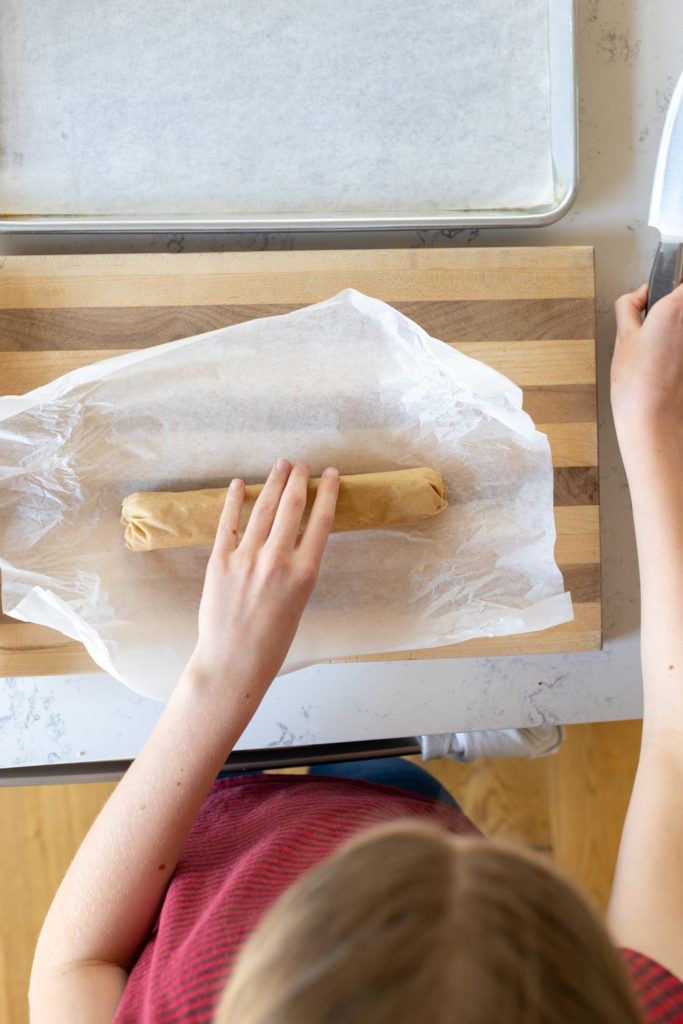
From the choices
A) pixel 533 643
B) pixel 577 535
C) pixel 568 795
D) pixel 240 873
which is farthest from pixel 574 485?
pixel 568 795

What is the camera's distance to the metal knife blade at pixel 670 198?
0.60 meters

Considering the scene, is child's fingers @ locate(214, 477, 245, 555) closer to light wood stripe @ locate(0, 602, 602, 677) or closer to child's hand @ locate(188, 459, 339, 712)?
child's hand @ locate(188, 459, 339, 712)

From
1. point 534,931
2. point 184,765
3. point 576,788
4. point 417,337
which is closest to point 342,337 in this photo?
point 417,337

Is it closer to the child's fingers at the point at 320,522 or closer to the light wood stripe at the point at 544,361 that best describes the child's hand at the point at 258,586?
the child's fingers at the point at 320,522

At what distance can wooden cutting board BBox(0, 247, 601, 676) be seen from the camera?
0.63 meters

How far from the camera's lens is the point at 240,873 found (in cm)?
51

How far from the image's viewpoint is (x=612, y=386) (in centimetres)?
65

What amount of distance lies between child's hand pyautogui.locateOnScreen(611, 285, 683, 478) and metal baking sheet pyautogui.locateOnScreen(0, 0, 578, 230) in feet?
0.46

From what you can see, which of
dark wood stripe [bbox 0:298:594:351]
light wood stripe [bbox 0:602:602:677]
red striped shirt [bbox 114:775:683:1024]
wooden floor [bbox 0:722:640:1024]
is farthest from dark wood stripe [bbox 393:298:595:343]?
wooden floor [bbox 0:722:640:1024]

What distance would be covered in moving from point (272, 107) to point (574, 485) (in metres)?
0.44

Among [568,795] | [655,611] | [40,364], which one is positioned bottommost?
[568,795]

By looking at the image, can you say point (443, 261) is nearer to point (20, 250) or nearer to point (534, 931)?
point (20, 250)

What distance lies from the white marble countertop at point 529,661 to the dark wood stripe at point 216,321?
0.23 feet

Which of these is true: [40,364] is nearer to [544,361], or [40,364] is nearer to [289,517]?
[289,517]
